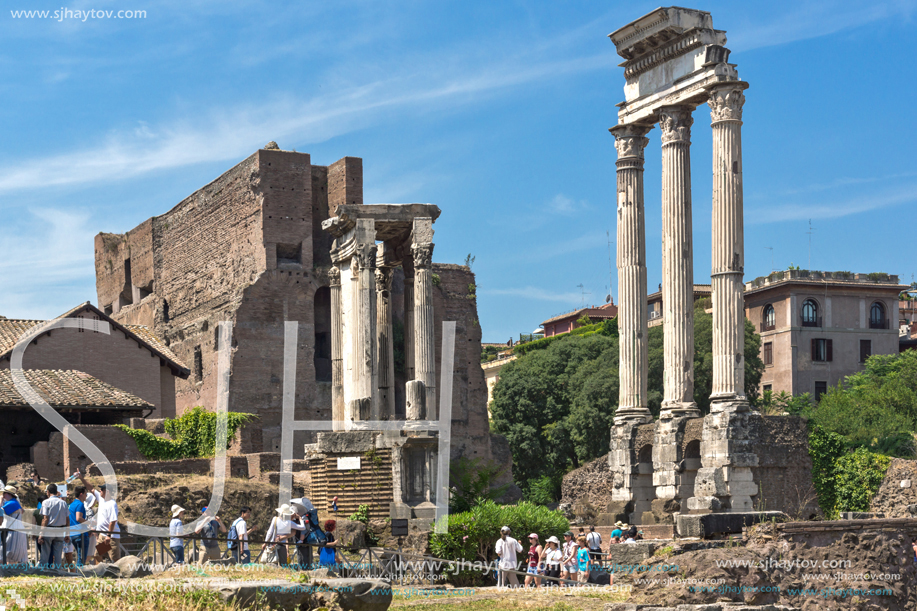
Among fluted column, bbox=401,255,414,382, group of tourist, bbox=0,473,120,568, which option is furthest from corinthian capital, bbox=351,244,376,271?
group of tourist, bbox=0,473,120,568

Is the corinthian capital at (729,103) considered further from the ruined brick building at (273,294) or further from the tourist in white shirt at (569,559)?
the ruined brick building at (273,294)

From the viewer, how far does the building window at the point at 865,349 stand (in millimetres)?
70188

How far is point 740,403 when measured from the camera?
89.5 ft

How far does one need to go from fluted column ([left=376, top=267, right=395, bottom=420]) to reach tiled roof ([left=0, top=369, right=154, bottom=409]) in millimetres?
9102

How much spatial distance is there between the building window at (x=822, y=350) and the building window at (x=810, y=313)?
1.01 metres

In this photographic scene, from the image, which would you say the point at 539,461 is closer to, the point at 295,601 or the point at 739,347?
the point at 739,347

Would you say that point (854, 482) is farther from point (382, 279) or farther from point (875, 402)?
point (875, 402)

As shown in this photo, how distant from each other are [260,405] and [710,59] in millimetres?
26428

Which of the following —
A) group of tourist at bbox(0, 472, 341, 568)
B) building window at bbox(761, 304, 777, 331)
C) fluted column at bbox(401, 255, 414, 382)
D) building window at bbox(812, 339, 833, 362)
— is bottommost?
group of tourist at bbox(0, 472, 341, 568)

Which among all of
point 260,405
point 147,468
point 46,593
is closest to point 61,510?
point 46,593

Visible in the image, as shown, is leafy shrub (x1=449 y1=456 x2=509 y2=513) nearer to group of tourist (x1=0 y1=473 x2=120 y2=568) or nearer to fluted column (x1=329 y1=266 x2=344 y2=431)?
fluted column (x1=329 y1=266 x2=344 y2=431)

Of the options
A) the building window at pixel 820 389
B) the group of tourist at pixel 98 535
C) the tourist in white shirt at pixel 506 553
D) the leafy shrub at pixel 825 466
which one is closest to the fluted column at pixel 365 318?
the group of tourist at pixel 98 535

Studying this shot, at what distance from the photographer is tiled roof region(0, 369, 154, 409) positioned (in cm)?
2912

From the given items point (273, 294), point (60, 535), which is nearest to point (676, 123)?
point (60, 535)
